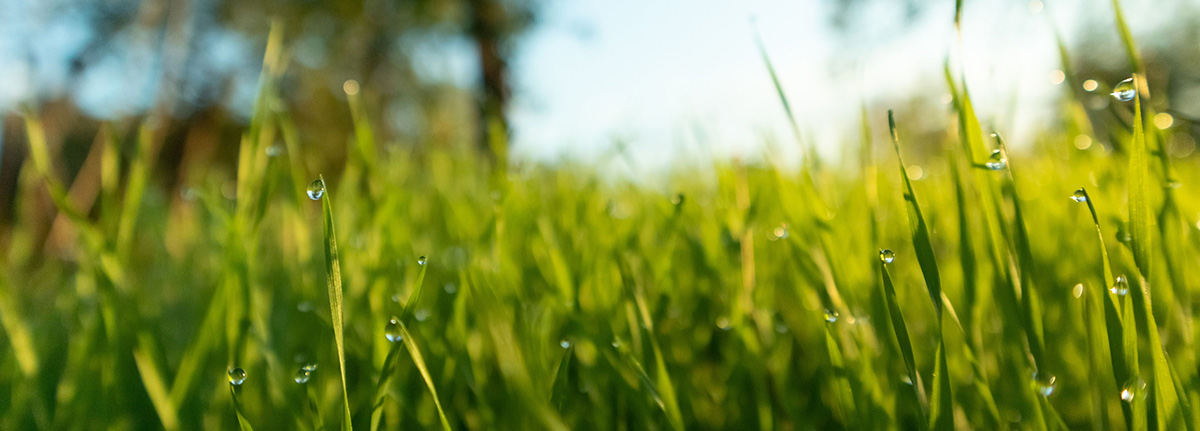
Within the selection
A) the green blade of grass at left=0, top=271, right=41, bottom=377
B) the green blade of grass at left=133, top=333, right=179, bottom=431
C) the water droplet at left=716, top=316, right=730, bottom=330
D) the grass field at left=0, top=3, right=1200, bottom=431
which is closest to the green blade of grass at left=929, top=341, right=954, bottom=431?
the grass field at left=0, top=3, right=1200, bottom=431

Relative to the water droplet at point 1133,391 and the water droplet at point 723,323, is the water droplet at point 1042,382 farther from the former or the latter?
the water droplet at point 723,323

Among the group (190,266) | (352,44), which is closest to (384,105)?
(352,44)

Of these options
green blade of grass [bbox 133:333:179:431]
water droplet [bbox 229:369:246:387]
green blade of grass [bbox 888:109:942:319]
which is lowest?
green blade of grass [bbox 133:333:179:431]

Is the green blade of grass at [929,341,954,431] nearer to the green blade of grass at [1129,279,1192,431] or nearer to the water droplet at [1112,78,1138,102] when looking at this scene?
the green blade of grass at [1129,279,1192,431]

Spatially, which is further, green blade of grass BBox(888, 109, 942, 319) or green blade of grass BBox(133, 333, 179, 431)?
green blade of grass BBox(133, 333, 179, 431)

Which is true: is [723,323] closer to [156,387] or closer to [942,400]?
[942,400]

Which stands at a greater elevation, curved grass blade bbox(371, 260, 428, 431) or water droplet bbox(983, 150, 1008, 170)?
water droplet bbox(983, 150, 1008, 170)

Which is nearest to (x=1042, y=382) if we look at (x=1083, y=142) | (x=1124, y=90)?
(x=1124, y=90)

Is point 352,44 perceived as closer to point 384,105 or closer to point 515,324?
point 384,105
